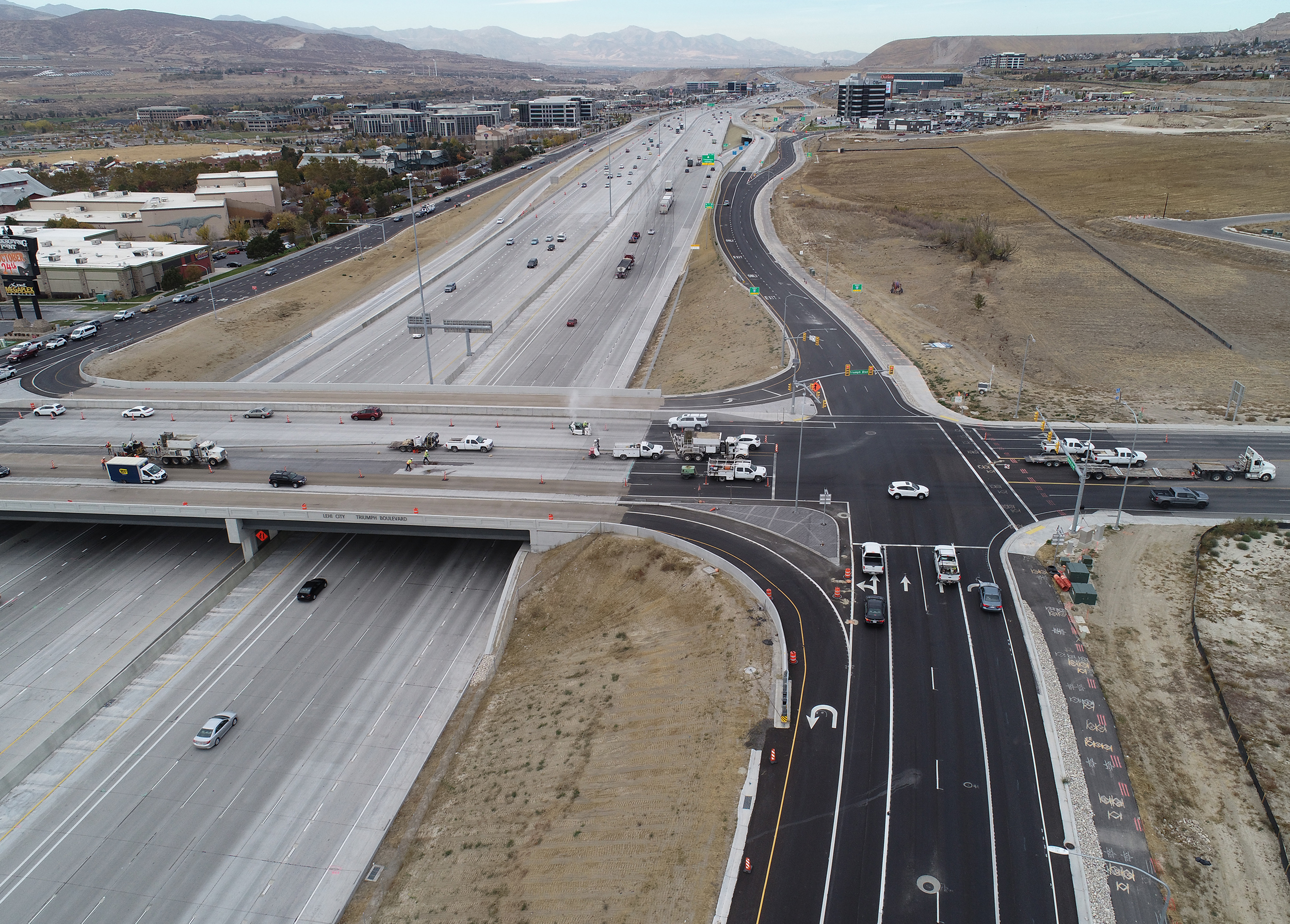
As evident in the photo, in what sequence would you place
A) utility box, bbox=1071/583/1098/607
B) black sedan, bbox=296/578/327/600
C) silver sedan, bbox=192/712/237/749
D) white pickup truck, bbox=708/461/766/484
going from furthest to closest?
white pickup truck, bbox=708/461/766/484 → black sedan, bbox=296/578/327/600 → utility box, bbox=1071/583/1098/607 → silver sedan, bbox=192/712/237/749

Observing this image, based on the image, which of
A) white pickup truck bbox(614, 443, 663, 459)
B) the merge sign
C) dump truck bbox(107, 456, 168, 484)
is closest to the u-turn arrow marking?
white pickup truck bbox(614, 443, 663, 459)

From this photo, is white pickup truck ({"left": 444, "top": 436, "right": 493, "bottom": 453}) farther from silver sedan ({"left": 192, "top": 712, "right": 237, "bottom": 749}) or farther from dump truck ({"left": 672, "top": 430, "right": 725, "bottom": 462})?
silver sedan ({"left": 192, "top": 712, "right": 237, "bottom": 749})

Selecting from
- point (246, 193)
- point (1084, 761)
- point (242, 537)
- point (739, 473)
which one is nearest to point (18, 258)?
point (246, 193)

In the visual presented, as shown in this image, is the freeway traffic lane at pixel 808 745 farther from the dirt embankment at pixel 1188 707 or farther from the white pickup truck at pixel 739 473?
the dirt embankment at pixel 1188 707

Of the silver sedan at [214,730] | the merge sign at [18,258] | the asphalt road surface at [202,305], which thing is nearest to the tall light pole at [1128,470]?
the silver sedan at [214,730]

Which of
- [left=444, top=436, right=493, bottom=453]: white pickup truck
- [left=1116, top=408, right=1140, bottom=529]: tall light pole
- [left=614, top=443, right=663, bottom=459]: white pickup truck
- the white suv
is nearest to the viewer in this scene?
[left=1116, top=408, right=1140, bottom=529]: tall light pole

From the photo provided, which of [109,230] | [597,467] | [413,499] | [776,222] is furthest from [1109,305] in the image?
[109,230]

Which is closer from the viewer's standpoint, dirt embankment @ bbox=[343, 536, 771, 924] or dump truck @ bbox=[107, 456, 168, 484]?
dirt embankment @ bbox=[343, 536, 771, 924]
